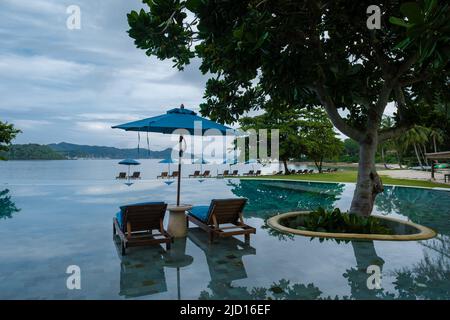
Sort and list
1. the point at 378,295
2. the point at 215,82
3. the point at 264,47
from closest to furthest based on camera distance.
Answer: the point at 378,295 → the point at 264,47 → the point at 215,82

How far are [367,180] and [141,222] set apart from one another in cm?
647

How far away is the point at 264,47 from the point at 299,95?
1.56 metres

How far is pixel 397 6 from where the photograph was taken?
7.01 m

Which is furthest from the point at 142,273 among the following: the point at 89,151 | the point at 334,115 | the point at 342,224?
the point at 89,151

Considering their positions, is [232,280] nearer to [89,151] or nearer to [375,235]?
[375,235]

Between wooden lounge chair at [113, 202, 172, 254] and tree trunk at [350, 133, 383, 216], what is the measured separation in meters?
5.72

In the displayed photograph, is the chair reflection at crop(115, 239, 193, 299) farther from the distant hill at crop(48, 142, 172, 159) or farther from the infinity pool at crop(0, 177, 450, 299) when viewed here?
the distant hill at crop(48, 142, 172, 159)

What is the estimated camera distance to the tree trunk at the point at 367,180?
27.4 ft

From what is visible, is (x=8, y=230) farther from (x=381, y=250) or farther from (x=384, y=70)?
(x=384, y=70)

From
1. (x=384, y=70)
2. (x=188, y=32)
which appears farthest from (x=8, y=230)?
(x=384, y=70)

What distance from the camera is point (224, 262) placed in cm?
557

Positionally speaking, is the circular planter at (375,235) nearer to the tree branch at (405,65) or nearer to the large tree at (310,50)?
the large tree at (310,50)

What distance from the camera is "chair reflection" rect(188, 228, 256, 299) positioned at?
4.27 meters

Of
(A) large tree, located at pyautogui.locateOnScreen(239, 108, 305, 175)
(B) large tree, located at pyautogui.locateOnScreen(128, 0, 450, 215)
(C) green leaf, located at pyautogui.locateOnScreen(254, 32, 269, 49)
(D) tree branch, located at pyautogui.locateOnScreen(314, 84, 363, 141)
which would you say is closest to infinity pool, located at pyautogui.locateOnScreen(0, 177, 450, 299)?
(B) large tree, located at pyautogui.locateOnScreen(128, 0, 450, 215)
